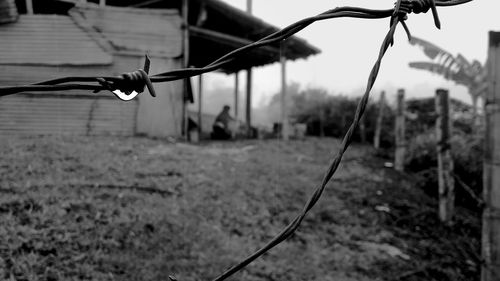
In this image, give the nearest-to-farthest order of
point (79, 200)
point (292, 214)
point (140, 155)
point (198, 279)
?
point (198, 279) < point (79, 200) < point (292, 214) < point (140, 155)

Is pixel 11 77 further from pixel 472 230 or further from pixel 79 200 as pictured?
pixel 472 230

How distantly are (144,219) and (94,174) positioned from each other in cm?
167

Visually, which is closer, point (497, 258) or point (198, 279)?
point (497, 258)

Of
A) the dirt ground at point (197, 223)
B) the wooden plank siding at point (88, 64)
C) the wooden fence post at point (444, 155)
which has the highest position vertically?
the wooden plank siding at point (88, 64)

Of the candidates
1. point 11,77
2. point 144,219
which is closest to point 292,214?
point 144,219

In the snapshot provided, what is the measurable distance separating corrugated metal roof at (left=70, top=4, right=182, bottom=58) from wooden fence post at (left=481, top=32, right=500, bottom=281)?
855 cm

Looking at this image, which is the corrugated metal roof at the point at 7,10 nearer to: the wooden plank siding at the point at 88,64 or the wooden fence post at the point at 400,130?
the wooden plank siding at the point at 88,64

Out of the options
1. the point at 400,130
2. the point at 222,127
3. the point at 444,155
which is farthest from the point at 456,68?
the point at 222,127

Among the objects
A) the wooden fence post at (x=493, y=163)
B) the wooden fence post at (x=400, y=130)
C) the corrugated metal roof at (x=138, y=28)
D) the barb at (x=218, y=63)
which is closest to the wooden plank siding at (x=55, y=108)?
the corrugated metal roof at (x=138, y=28)

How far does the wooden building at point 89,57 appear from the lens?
8461mm

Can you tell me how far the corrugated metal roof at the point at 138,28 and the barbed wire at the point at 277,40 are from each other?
9.00 metres

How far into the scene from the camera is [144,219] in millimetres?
3639

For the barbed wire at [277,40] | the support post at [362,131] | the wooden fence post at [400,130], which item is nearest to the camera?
the barbed wire at [277,40]

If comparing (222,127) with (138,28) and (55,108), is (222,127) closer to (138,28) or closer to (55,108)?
(138,28)
